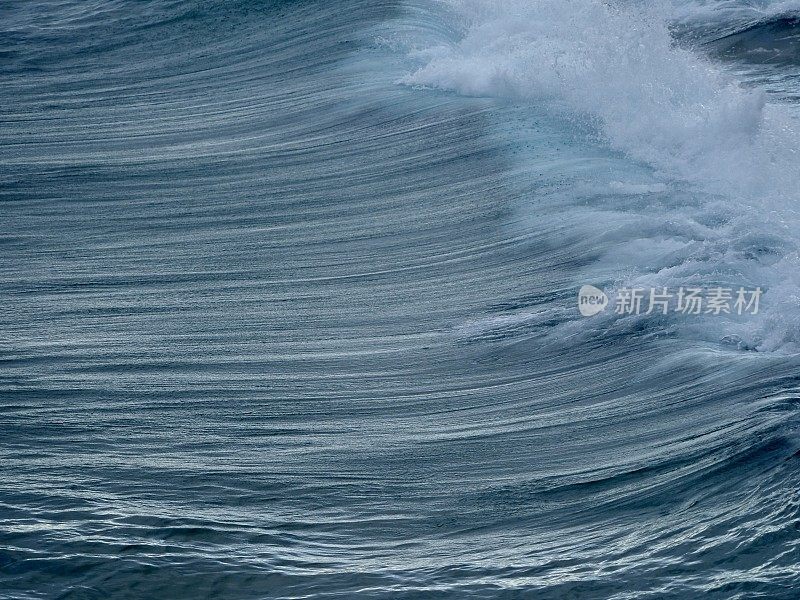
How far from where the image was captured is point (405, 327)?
6.70 meters

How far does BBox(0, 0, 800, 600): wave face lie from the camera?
4.29 m

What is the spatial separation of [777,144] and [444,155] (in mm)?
2754

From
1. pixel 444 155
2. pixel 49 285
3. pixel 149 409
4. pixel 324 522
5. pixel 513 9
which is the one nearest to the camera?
pixel 324 522

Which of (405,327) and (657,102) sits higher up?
(657,102)

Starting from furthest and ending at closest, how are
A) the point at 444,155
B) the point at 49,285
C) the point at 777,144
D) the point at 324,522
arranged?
the point at 444,155
the point at 777,144
the point at 49,285
the point at 324,522

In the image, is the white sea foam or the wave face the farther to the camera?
the white sea foam

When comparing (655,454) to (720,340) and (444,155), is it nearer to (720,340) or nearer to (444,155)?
(720,340)

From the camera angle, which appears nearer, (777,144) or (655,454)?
(655,454)

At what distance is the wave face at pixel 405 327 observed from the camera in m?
4.29

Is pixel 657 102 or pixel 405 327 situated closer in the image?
pixel 405 327

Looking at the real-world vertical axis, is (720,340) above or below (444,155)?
below

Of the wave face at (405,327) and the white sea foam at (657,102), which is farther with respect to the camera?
the white sea foam at (657,102)

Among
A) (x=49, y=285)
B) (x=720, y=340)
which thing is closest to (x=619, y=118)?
(x=720, y=340)

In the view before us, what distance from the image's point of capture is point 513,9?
46.9ft
